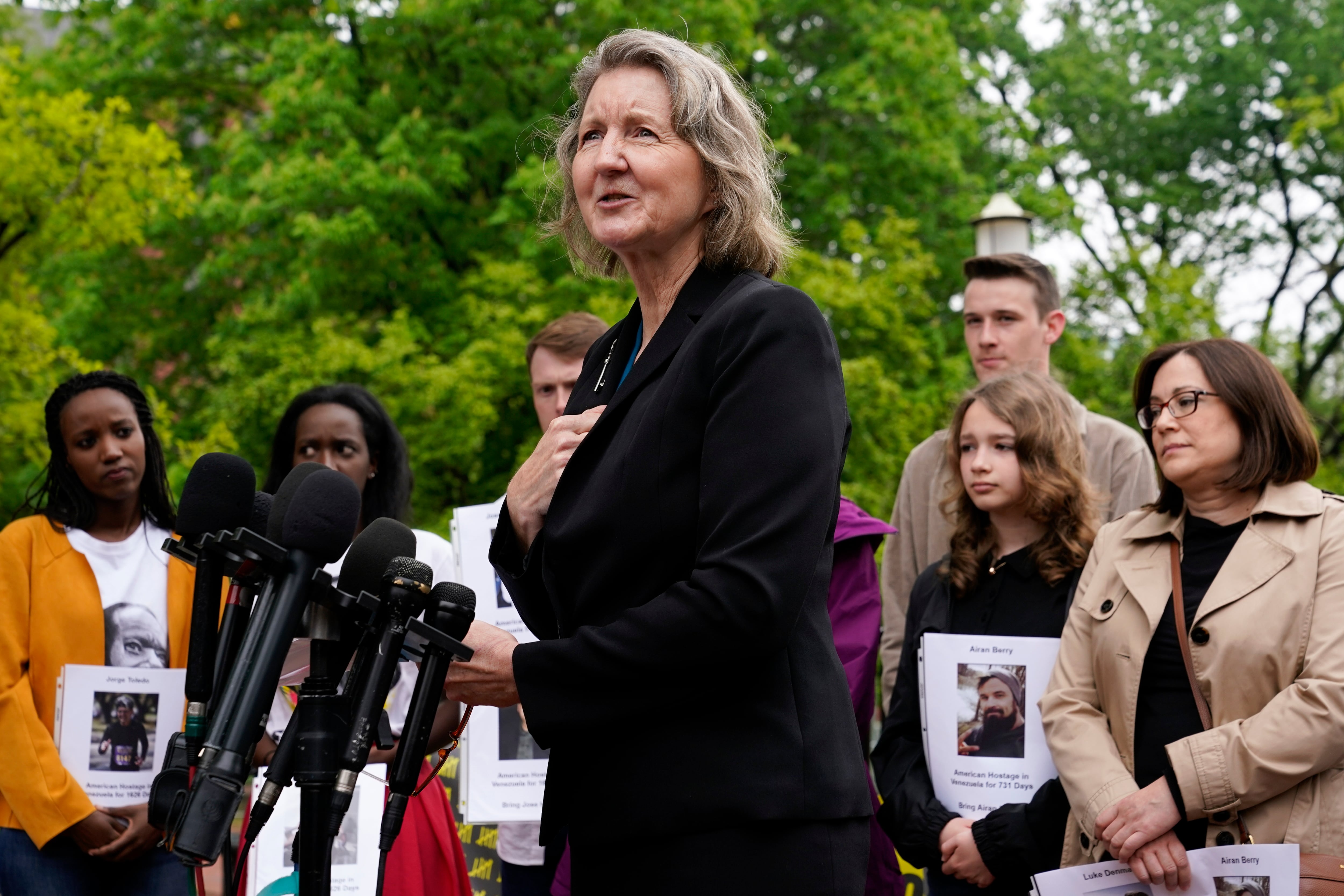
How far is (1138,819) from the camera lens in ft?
11.5

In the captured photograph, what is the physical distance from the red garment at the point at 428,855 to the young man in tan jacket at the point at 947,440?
1.70 m

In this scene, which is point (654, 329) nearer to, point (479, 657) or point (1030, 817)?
point (479, 657)

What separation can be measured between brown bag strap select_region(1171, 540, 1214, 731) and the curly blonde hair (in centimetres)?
52

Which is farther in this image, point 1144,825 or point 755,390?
point 1144,825

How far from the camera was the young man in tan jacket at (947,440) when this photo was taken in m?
4.96

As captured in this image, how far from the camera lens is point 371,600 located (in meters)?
2.00

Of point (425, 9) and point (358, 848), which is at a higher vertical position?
point (425, 9)

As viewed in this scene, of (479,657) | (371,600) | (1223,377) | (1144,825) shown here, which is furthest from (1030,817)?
(371,600)

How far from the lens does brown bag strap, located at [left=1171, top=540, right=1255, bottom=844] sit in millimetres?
3494

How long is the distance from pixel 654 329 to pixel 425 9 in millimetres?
13614

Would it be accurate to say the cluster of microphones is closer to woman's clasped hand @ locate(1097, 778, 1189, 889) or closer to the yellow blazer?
woman's clasped hand @ locate(1097, 778, 1189, 889)

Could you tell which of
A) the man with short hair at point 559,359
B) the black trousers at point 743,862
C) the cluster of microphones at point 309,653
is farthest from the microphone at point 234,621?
the man with short hair at point 559,359

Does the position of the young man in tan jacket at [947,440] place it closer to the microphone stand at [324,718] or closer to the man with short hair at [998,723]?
the man with short hair at [998,723]

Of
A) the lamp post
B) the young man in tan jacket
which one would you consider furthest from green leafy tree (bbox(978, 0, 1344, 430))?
the young man in tan jacket
